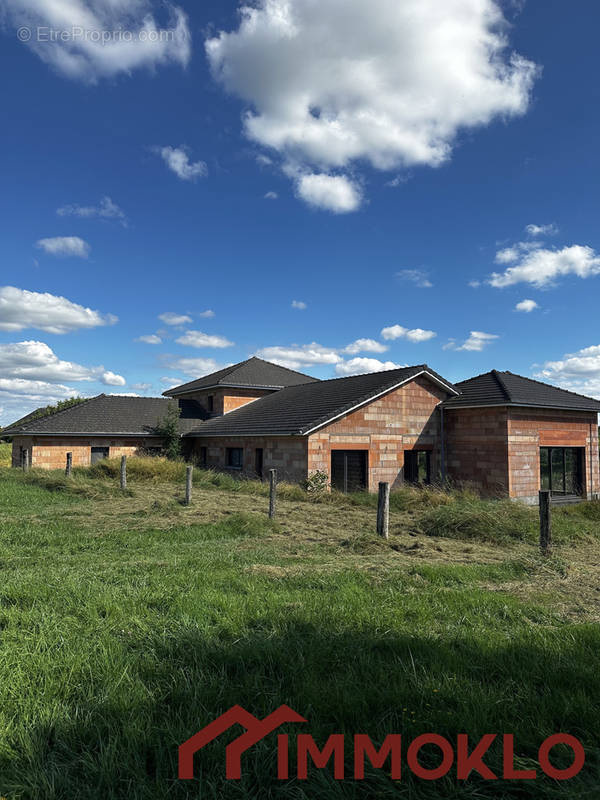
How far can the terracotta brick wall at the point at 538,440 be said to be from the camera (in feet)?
66.8

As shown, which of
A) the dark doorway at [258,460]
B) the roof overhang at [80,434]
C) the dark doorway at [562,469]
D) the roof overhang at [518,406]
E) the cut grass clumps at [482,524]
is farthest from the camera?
the roof overhang at [80,434]

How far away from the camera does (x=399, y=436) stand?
22.0 m

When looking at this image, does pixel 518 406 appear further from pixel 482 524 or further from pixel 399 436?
pixel 482 524

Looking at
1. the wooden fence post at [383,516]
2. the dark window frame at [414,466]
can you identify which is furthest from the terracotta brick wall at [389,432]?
the wooden fence post at [383,516]

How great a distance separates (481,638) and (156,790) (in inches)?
124

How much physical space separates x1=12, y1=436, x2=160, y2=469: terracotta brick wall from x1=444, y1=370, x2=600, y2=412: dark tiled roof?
1726 centimetres

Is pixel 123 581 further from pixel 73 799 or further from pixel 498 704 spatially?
pixel 498 704

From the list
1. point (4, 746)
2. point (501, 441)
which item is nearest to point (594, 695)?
point (4, 746)

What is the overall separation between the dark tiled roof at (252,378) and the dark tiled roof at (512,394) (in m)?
11.2

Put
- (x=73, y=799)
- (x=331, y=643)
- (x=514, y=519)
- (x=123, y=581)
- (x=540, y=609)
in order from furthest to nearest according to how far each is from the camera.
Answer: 1. (x=514, y=519)
2. (x=123, y=581)
3. (x=540, y=609)
4. (x=331, y=643)
5. (x=73, y=799)

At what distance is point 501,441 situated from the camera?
66.9 feet

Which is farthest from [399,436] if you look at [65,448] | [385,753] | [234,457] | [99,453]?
[385,753]

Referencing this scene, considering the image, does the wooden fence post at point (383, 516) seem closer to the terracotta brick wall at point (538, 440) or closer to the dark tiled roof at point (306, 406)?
the dark tiled roof at point (306, 406)

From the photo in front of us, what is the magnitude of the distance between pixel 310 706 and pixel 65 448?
2601 cm
